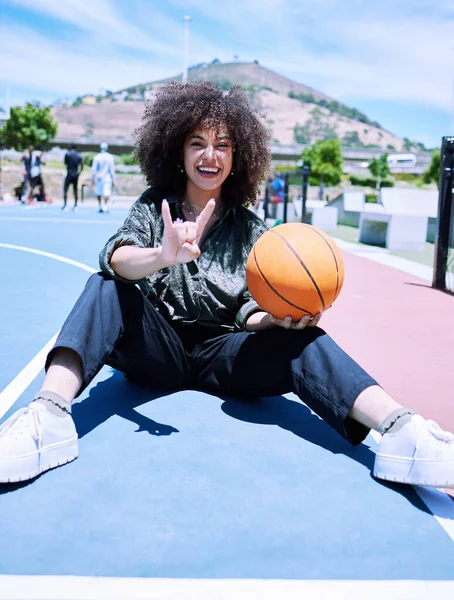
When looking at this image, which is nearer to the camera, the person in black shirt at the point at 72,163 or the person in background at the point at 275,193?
the person in black shirt at the point at 72,163

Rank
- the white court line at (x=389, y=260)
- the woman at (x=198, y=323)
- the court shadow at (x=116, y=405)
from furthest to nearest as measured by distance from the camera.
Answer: the white court line at (x=389, y=260)
the court shadow at (x=116, y=405)
the woman at (x=198, y=323)

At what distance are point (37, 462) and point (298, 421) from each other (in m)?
1.41

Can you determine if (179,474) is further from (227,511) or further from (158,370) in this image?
(158,370)

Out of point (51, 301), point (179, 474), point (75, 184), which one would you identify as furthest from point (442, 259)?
point (75, 184)

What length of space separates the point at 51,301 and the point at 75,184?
1536 cm

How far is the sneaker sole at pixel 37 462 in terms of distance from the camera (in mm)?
2508

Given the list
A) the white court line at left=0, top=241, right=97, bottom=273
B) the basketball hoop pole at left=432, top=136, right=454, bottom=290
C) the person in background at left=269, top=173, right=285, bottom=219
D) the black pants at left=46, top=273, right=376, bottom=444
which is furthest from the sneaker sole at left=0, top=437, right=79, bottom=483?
the person in background at left=269, top=173, right=285, bottom=219

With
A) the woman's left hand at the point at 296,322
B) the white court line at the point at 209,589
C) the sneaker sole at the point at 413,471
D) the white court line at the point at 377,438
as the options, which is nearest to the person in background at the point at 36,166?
the white court line at the point at 377,438

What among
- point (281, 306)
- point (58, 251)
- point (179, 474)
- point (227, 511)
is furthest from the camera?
point (58, 251)

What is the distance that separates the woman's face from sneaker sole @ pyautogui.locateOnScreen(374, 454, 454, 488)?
5.26ft

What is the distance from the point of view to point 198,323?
3.45 metres

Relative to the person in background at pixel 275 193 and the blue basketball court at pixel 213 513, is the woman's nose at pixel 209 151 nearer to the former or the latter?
the blue basketball court at pixel 213 513

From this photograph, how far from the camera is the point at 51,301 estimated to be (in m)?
6.60

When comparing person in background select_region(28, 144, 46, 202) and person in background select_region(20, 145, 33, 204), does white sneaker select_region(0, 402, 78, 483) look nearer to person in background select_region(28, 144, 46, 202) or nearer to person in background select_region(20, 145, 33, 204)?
person in background select_region(28, 144, 46, 202)
